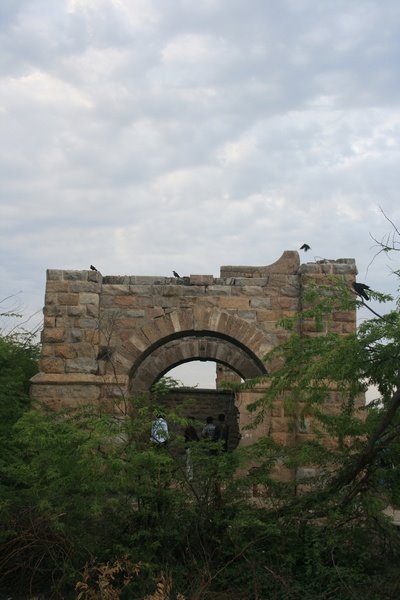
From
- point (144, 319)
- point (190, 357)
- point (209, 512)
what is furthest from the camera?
point (190, 357)

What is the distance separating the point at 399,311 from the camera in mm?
6738

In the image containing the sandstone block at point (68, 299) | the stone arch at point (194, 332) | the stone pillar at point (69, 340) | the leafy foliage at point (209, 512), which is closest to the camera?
the leafy foliage at point (209, 512)

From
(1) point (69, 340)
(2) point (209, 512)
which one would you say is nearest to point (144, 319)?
(1) point (69, 340)

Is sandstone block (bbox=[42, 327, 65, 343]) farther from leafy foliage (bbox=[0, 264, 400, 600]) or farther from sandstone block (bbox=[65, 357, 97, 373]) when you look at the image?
leafy foliage (bbox=[0, 264, 400, 600])

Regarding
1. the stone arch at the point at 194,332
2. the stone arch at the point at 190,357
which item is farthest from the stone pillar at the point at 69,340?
the stone arch at the point at 190,357

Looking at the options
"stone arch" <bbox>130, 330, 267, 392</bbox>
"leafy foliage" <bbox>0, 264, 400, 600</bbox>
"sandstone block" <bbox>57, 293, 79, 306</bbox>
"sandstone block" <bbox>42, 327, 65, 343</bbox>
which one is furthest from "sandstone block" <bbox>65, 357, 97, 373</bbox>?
"stone arch" <bbox>130, 330, 267, 392</bbox>

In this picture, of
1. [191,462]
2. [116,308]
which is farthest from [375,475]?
[116,308]

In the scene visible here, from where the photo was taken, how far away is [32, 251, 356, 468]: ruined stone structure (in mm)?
9922

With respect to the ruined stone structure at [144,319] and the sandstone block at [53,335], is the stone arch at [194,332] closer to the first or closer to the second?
the ruined stone structure at [144,319]

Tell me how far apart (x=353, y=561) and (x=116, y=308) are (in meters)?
4.87

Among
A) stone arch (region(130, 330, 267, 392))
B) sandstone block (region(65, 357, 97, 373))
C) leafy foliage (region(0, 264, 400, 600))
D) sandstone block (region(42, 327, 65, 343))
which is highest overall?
stone arch (region(130, 330, 267, 392))

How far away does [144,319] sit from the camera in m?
10.1

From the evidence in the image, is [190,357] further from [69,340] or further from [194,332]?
[69,340]

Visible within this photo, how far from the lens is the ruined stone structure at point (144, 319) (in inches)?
391
